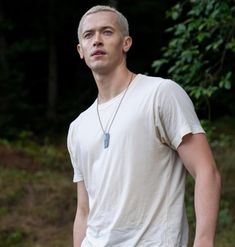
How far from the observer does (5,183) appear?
30.1 ft

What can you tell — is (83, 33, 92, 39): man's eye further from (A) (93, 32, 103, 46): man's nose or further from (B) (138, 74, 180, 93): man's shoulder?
(B) (138, 74, 180, 93): man's shoulder

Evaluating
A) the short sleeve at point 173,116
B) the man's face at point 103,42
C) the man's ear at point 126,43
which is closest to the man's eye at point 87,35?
the man's face at point 103,42

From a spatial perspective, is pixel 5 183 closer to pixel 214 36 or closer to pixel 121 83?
pixel 214 36

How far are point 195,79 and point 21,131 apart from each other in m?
7.86

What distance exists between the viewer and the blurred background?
5547 millimetres

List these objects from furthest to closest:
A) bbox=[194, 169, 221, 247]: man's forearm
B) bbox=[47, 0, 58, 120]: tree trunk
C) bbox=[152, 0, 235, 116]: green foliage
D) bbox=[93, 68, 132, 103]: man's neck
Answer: bbox=[47, 0, 58, 120]: tree trunk
bbox=[152, 0, 235, 116]: green foliage
bbox=[93, 68, 132, 103]: man's neck
bbox=[194, 169, 221, 247]: man's forearm

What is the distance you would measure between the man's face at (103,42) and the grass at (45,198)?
431 centimetres

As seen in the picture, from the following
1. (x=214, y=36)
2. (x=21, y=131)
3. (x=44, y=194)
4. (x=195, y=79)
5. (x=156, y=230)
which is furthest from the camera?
(x=21, y=131)

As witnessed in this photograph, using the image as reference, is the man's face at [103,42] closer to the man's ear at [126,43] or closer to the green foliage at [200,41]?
the man's ear at [126,43]

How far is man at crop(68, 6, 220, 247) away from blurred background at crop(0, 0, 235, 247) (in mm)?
2828

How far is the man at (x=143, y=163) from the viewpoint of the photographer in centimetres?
219

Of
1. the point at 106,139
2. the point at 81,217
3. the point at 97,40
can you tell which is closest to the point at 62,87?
the point at 81,217

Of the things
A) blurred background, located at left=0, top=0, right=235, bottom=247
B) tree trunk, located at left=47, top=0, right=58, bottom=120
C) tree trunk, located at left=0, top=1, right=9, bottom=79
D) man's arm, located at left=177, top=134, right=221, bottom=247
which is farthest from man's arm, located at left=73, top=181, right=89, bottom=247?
tree trunk, located at left=47, top=0, right=58, bottom=120

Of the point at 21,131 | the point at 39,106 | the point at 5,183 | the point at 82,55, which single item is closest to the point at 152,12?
the point at 39,106
